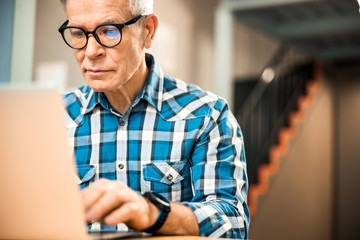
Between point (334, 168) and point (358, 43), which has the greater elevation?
point (358, 43)

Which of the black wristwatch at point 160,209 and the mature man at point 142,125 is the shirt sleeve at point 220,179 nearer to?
the mature man at point 142,125

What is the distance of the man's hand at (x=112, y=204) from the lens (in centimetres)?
89

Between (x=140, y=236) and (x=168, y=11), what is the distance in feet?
15.5

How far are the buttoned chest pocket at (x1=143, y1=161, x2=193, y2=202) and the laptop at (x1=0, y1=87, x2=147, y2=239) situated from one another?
736 mm

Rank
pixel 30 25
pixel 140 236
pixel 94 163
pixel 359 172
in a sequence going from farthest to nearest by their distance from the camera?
pixel 359 172
pixel 30 25
pixel 94 163
pixel 140 236

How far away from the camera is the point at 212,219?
1.20 meters

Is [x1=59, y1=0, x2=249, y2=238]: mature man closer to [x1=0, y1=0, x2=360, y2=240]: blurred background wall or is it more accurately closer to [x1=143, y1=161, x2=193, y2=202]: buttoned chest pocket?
[x1=143, y1=161, x2=193, y2=202]: buttoned chest pocket

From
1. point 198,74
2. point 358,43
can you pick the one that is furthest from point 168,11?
point 358,43

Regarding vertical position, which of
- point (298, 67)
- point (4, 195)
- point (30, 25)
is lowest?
point (4, 195)

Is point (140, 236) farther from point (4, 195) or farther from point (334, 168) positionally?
point (334, 168)

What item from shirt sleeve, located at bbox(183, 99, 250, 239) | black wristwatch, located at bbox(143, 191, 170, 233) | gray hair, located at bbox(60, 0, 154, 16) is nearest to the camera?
black wristwatch, located at bbox(143, 191, 170, 233)

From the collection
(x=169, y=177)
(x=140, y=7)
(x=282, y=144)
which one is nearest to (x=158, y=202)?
(x=169, y=177)

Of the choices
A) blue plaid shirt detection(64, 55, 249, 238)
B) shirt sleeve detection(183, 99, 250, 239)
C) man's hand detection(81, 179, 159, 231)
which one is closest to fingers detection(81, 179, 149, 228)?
man's hand detection(81, 179, 159, 231)

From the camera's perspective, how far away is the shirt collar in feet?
5.18
